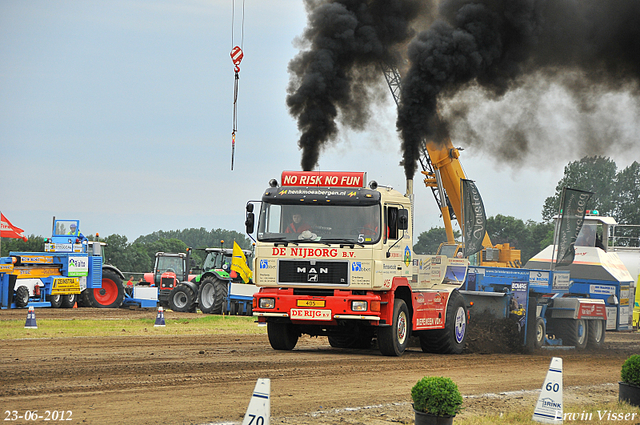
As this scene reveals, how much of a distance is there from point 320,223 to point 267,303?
1.72 metres

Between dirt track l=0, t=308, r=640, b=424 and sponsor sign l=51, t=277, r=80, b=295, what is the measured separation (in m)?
10.8

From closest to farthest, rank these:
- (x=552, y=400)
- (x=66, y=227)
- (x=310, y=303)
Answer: (x=552, y=400), (x=310, y=303), (x=66, y=227)

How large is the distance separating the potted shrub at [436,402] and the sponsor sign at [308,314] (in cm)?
621

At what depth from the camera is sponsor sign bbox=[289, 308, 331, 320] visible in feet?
41.9

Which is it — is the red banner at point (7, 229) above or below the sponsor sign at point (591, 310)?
above

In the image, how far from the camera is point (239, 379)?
9.95 meters

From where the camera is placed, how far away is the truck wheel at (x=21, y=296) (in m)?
24.9

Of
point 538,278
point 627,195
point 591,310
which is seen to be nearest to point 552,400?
point 538,278

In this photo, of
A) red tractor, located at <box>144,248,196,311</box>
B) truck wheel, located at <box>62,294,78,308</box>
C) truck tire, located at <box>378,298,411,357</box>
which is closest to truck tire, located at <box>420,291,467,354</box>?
truck tire, located at <box>378,298,411,357</box>

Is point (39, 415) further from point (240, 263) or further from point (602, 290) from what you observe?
point (602, 290)

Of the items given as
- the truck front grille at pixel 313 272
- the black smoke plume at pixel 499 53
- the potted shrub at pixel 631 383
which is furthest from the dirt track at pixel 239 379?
the black smoke plume at pixel 499 53

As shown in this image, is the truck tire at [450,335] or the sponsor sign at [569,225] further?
the sponsor sign at [569,225]

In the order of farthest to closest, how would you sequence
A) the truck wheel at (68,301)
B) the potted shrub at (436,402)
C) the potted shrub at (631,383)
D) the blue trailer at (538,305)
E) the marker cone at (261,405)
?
the truck wheel at (68,301) < the blue trailer at (538,305) < the potted shrub at (631,383) < the potted shrub at (436,402) < the marker cone at (261,405)

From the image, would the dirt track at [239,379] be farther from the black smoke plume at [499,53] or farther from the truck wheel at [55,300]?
the truck wheel at [55,300]
